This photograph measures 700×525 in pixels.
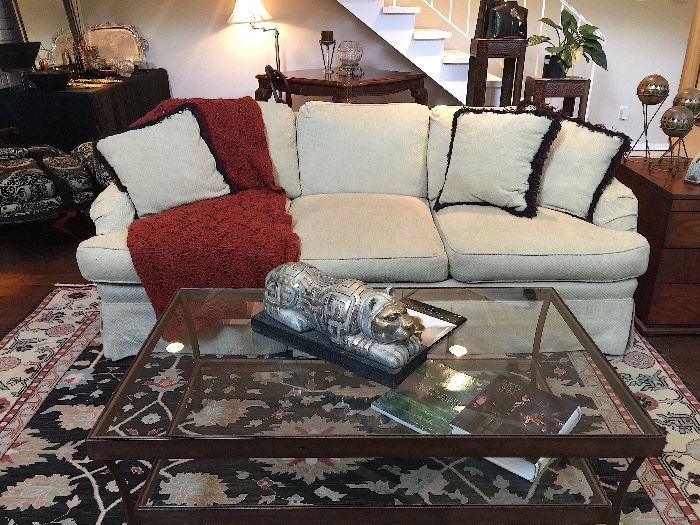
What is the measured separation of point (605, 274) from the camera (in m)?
2.06

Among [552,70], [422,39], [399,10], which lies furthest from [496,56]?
[399,10]

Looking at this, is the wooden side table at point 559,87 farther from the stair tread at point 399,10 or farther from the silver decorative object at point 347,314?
the silver decorative object at point 347,314

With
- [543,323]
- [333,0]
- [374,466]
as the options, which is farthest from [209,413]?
[333,0]

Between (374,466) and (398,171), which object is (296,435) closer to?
(374,466)

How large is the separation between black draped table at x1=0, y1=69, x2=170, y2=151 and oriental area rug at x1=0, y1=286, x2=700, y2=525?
1.97 meters

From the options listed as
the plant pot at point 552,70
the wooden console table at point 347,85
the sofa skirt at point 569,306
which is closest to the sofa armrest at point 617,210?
the sofa skirt at point 569,306

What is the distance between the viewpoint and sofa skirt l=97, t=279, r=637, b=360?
2.11 m

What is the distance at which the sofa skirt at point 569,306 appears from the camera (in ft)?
6.91

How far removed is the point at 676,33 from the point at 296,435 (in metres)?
5.12

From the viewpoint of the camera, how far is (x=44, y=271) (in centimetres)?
297

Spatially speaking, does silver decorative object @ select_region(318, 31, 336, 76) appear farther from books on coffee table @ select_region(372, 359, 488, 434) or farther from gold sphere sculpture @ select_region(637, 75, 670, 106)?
books on coffee table @ select_region(372, 359, 488, 434)

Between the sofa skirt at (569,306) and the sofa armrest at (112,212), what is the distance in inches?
9.6

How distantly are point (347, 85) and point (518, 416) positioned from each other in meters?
3.04

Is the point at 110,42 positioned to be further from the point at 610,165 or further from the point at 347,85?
the point at 610,165
